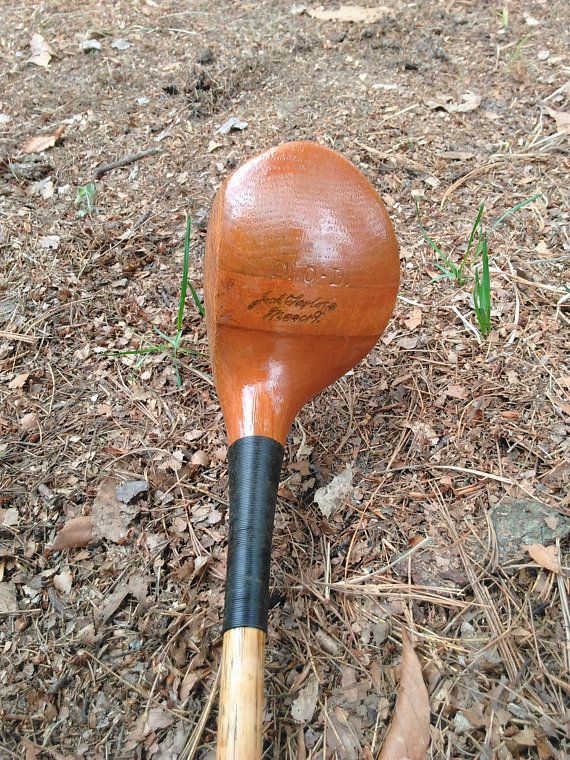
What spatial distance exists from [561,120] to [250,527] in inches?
97.8

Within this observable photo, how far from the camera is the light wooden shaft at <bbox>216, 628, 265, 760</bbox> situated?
46.9 inches

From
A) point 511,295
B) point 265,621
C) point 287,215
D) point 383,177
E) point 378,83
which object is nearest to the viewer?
point 265,621

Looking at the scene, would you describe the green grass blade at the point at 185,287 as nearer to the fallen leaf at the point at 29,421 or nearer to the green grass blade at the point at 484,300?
the fallen leaf at the point at 29,421

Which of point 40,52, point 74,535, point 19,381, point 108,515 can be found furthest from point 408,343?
point 40,52

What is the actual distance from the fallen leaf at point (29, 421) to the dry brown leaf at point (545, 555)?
148 centimetres

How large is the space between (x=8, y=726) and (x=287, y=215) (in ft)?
4.40

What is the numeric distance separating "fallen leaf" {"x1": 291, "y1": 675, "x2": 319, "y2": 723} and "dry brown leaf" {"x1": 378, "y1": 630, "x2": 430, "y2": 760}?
175mm

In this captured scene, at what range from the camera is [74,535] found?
165 centimetres

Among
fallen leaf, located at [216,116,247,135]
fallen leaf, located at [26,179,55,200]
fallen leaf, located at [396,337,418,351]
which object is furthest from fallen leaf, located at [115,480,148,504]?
fallen leaf, located at [216,116,247,135]

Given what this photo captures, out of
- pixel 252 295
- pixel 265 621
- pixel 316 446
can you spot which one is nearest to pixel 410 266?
pixel 316 446

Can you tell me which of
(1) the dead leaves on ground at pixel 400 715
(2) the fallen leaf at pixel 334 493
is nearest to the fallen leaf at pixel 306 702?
(1) the dead leaves on ground at pixel 400 715

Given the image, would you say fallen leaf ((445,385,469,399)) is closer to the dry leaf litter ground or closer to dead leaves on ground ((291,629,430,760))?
the dry leaf litter ground

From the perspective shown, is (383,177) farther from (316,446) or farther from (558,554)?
(558,554)

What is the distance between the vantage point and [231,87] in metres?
3.06
